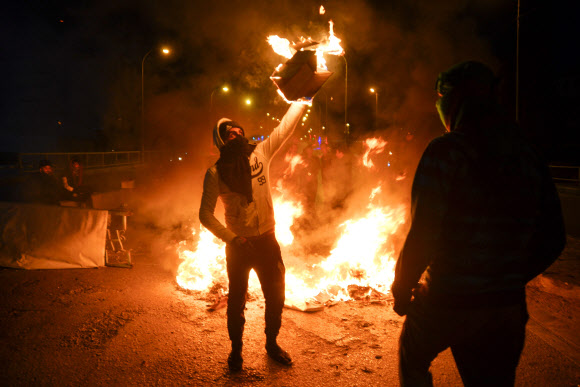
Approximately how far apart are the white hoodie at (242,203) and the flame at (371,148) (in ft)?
19.7

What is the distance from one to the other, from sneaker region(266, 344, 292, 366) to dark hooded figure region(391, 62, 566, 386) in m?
1.87

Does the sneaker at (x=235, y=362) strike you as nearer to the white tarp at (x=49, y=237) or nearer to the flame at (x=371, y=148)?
the white tarp at (x=49, y=237)

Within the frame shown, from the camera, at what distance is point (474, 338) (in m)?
1.61

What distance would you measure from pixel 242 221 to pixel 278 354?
1265 millimetres

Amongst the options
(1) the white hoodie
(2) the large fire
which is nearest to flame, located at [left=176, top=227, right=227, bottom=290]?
(2) the large fire

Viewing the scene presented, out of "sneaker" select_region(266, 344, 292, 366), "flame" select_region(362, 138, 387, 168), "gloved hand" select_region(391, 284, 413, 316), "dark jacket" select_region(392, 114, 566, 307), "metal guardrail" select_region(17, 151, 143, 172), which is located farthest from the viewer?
"metal guardrail" select_region(17, 151, 143, 172)

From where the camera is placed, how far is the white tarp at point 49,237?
6.15 metres

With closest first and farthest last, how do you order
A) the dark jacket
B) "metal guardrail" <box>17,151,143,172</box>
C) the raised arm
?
the dark jacket < the raised arm < "metal guardrail" <box>17,151,143,172</box>

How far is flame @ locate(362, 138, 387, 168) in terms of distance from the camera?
9156 mm

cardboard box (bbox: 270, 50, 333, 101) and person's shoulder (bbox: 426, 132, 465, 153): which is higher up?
cardboard box (bbox: 270, 50, 333, 101)

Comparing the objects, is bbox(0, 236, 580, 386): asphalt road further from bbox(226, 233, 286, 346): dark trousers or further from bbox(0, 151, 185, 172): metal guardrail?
bbox(0, 151, 185, 172): metal guardrail

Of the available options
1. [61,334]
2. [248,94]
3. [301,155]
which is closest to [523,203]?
[61,334]

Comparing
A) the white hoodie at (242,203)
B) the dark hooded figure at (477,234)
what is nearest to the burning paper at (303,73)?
the white hoodie at (242,203)

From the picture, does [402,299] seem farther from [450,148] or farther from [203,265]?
[203,265]
